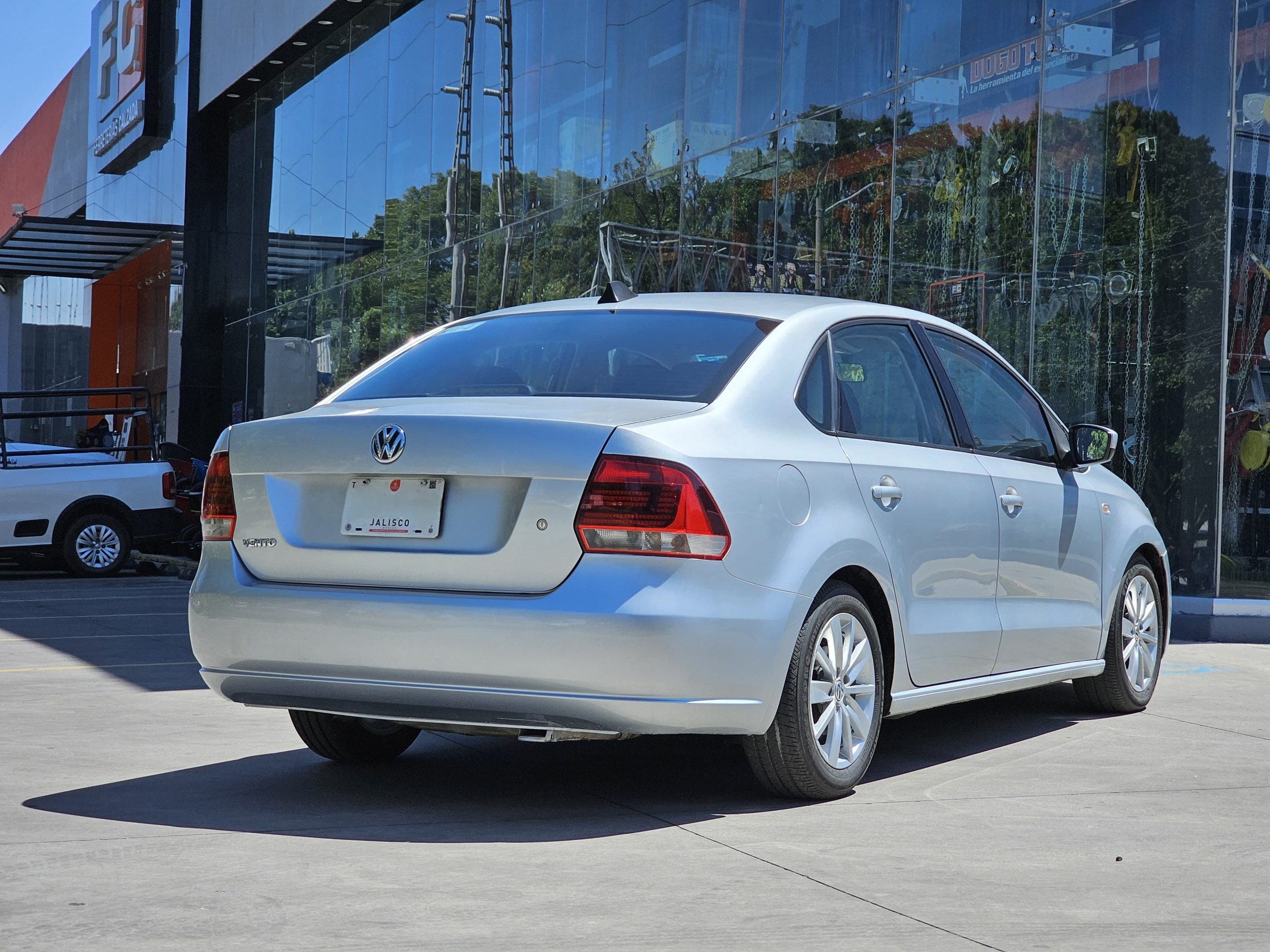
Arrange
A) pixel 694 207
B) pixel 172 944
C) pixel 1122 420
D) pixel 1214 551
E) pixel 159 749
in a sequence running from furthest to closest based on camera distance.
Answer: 1. pixel 694 207
2. pixel 1122 420
3. pixel 1214 551
4. pixel 159 749
5. pixel 172 944

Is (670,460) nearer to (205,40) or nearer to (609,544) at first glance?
(609,544)

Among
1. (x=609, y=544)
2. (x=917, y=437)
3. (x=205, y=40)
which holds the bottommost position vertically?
(x=609, y=544)

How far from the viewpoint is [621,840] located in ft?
14.4

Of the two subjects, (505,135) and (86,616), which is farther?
(505,135)

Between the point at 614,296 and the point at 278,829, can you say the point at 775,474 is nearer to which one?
the point at 614,296

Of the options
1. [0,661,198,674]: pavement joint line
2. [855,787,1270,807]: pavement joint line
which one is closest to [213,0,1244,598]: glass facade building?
[855,787,1270,807]: pavement joint line

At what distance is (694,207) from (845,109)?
256 centimetres

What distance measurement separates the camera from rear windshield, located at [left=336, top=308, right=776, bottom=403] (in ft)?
16.4

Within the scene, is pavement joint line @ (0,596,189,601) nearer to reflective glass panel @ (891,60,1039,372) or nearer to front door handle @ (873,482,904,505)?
reflective glass panel @ (891,60,1039,372)

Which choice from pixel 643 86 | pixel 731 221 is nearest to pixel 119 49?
pixel 643 86

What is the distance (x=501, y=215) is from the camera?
69.1 feet

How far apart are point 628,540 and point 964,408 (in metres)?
2.15

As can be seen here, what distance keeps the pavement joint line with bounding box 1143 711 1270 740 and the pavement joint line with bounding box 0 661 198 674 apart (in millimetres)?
5056

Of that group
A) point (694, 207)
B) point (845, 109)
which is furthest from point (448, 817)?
point (694, 207)
